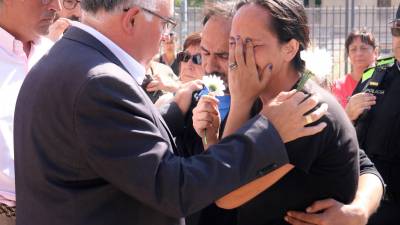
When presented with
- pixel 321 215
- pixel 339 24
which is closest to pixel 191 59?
pixel 321 215

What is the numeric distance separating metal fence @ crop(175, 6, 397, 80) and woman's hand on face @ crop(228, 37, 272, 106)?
31.2 ft

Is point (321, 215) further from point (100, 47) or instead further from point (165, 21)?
point (100, 47)

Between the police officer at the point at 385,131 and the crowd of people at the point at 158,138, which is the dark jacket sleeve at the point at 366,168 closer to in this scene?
the crowd of people at the point at 158,138

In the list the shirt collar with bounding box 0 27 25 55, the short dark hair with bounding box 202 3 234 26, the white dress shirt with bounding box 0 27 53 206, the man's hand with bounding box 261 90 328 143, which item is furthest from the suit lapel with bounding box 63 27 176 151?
the short dark hair with bounding box 202 3 234 26

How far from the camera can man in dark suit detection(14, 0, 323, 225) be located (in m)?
1.63

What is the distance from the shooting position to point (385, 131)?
390cm

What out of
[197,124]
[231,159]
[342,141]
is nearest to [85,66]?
[231,159]

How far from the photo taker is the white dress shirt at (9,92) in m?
2.42

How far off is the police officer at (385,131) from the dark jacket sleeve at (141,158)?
2395 millimetres

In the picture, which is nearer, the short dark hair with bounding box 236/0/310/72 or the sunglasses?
the short dark hair with bounding box 236/0/310/72

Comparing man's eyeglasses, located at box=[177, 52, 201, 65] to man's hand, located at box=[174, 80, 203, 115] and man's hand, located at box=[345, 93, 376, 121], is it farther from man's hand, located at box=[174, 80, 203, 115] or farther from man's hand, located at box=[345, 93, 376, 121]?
man's hand, located at box=[174, 80, 203, 115]

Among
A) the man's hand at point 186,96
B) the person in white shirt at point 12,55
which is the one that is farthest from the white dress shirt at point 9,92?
the man's hand at point 186,96

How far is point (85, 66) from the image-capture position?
1.68 meters

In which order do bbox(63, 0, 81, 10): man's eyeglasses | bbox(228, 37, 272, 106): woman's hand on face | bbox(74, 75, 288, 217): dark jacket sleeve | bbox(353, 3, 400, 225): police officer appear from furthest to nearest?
bbox(63, 0, 81, 10): man's eyeglasses → bbox(353, 3, 400, 225): police officer → bbox(228, 37, 272, 106): woman's hand on face → bbox(74, 75, 288, 217): dark jacket sleeve
